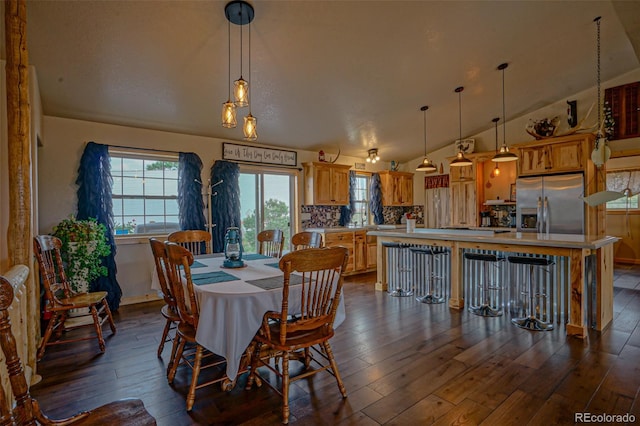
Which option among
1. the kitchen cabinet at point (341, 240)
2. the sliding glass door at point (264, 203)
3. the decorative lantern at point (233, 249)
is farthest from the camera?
the kitchen cabinet at point (341, 240)

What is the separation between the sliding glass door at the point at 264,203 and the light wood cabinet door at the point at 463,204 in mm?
3455

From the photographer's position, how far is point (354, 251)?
20.6 ft

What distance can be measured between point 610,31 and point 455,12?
A: 2549mm

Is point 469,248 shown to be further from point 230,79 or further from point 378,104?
point 230,79

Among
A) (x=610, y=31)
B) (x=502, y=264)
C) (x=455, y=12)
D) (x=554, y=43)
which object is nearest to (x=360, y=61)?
(x=455, y=12)

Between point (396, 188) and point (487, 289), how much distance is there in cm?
385

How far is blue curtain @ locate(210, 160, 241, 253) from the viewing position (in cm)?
502

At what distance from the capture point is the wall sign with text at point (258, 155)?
527 cm

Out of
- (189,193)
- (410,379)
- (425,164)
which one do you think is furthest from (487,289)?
(189,193)

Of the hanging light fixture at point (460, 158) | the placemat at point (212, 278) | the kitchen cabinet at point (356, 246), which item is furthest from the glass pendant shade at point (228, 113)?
the kitchen cabinet at point (356, 246)

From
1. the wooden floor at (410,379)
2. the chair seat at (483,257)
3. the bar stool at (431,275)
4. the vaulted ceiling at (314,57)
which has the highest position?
the vaulted ceiling at (314,57)

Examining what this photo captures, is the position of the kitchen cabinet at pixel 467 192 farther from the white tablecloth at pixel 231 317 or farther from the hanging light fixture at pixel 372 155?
the white tablecloth at pixel 231 317

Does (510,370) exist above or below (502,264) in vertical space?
below

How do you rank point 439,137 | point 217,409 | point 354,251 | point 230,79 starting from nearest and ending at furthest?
point 217,409 → point 230,79 → point 354,251 → point 439,137
